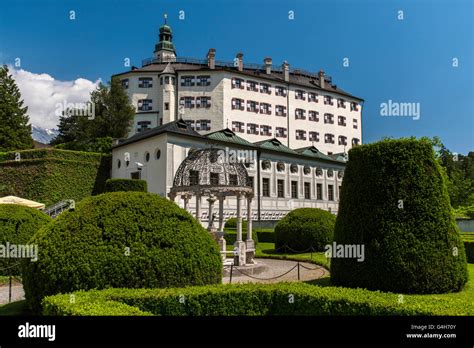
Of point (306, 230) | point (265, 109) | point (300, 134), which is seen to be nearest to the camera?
point (306, 230)

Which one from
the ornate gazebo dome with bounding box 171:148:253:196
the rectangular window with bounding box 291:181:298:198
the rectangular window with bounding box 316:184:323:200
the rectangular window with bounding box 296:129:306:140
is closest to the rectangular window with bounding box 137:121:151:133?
the rectangular window with bounding box 296:129:306:140

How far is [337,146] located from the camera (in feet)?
227

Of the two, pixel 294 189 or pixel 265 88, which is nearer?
pixel 294 189

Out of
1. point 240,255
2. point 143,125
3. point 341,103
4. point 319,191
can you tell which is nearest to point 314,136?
point 341,103

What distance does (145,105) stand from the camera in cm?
6216

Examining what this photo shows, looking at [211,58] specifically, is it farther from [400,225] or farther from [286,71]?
[400,225]

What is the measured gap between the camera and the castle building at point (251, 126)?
42.2 metres

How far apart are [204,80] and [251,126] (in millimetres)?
9046

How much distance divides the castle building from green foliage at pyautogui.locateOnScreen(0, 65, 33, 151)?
1234cm

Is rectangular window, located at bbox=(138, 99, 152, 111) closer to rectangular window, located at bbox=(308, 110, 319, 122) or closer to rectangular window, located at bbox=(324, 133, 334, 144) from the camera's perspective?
rectangular window, located at bbox=(308, 110, 319, 122)

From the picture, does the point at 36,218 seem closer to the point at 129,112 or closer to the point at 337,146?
the point at 129,112

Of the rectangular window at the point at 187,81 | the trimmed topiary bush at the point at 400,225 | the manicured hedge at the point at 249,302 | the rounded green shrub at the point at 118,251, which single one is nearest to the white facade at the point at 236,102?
the rectangular window at the point at 187,81

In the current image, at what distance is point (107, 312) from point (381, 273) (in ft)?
23.9

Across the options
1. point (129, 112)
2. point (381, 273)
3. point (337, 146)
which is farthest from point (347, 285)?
point (337, 146)
